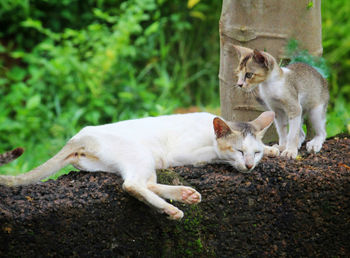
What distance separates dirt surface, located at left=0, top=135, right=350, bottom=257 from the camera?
2400 mm

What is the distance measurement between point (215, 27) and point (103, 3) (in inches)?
63.5

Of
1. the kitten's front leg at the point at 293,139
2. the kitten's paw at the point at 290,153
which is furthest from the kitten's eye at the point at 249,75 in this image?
the kitten's paw at the point at 290,153

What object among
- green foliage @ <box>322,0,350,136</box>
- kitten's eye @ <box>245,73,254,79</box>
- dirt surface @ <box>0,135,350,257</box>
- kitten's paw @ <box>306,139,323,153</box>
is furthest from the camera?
green foliage @ <box>322,0,350,136</box>

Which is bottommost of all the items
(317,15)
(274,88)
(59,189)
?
(59,189)

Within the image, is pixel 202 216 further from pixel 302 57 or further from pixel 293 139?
pixel 302 57

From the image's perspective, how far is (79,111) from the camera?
5.53 m

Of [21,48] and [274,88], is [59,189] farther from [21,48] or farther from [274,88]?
[21,48]

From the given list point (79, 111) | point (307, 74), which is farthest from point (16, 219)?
point (79, 111)

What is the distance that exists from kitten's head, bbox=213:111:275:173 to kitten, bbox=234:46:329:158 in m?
0.34

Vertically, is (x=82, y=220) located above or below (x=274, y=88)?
below

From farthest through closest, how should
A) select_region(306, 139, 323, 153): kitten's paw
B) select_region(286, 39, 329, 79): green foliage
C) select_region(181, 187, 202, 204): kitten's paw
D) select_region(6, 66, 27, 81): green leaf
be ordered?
select_region(6, 66, 27, 81): green leaf, select_region(286, 39, 329, 79): green foliage, select_region(306, 139, 323, 153): kitten's paw, select_region(181, 187, 202, 204): kitten's paw

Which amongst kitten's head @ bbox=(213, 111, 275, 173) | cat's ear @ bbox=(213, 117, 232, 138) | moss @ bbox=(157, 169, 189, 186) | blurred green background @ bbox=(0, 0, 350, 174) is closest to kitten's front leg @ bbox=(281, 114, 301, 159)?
kitten's head @ bbox=(213, 111, 275, 173)

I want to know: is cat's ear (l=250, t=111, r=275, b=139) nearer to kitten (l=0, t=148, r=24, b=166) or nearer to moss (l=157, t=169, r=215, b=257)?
moss (l=157, t=169, r=215, b=257)

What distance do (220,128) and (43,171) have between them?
103 cm
